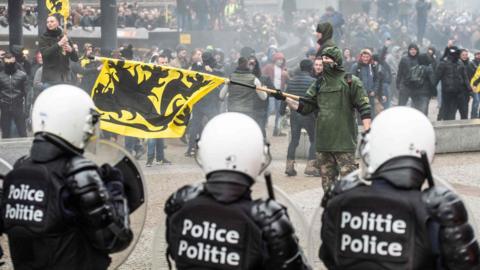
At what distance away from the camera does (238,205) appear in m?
4.48

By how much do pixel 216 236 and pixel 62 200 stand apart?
0.82 metres

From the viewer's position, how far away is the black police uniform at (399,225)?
14.2 ft

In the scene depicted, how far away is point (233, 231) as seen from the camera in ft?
14.6

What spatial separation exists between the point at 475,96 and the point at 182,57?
18.5ft

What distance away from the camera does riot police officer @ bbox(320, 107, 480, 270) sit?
14.3 feet

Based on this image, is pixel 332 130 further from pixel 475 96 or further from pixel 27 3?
pixel 27 3

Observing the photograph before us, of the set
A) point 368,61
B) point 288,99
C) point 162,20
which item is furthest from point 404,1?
point 288,99

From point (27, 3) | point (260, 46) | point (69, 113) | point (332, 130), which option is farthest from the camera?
point (260, 46)

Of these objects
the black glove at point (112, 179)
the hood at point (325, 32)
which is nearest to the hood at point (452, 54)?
the hood at point (325, 32)

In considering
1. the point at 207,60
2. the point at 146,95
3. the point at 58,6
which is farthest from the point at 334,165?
the point at 207,60

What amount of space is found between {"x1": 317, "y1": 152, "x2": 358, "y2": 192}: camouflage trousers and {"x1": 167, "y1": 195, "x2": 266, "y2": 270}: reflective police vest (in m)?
5.19

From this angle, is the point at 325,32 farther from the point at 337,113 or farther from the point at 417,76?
the point at 417,76

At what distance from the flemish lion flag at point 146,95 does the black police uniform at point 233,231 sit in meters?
4.85

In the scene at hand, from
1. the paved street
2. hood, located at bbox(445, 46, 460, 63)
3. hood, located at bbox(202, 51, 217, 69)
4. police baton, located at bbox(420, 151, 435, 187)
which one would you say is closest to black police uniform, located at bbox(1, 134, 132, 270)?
police baton, located at bbox(420, 151, 435, 187)
